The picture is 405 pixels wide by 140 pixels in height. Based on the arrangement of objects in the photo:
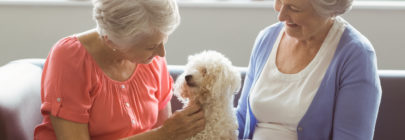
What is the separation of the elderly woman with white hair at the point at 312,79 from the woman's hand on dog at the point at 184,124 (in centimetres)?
23

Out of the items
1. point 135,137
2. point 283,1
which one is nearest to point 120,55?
point 135,137

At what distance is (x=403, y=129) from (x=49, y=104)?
144cm

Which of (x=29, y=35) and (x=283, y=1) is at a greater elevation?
(x=283, y=1)

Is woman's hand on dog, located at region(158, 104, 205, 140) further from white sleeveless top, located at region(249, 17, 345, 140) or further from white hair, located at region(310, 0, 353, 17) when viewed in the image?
white hair, located at region(310, 0, 353, 17)

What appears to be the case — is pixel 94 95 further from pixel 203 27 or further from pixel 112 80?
pixel 203 27

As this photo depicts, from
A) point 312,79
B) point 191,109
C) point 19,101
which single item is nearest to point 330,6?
point 312,79

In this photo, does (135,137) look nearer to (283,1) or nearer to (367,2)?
(283,1)

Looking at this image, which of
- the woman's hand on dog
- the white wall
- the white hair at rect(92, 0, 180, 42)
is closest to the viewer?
the white hair at rect(92, 0, 180, 42)

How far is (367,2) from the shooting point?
3.05 meters

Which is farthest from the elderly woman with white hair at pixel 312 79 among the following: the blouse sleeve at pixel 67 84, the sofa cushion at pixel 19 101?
the sofa cushion at pixel 19 101

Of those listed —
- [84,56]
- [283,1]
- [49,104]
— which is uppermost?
[283,1]

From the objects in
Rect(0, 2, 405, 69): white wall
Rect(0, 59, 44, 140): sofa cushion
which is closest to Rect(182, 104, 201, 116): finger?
Rect(0, 59, 44, 140): sofa cushion

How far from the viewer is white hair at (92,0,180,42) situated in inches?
54.6

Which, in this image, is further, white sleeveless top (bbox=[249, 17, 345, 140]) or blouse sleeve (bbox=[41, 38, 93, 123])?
white sleeveless top (bbox=[249, 17, 345, 140])
